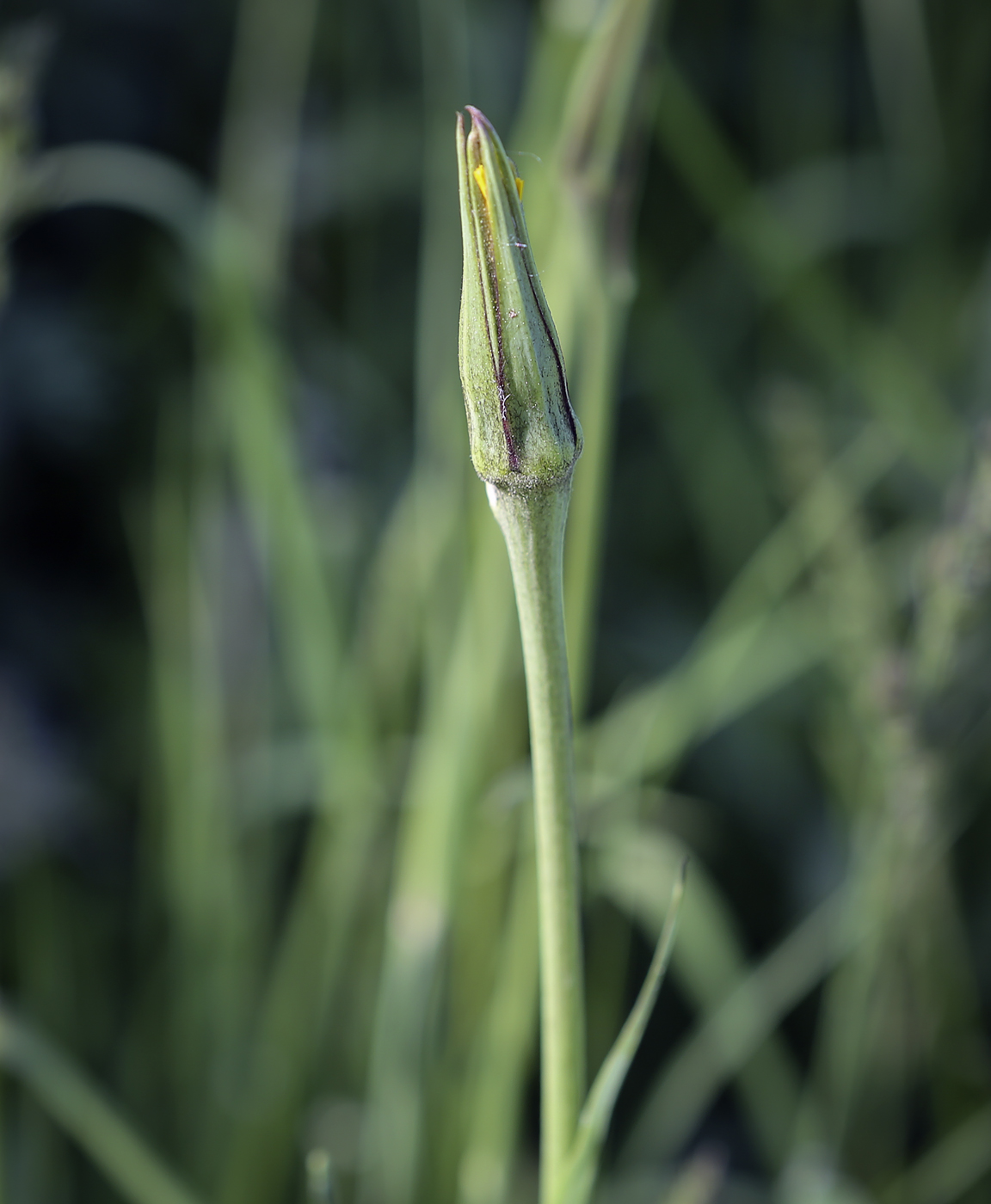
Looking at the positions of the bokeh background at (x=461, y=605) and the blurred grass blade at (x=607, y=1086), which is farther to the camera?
the bokeh background at (x=461, y=605)

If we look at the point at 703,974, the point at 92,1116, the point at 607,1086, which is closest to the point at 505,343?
the point at 607,1086

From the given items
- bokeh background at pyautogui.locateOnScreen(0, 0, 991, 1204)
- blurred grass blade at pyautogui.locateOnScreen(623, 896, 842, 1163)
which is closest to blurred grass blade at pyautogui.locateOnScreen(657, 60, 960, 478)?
bokeh background at pyautogui.locateOnScreen(0, 0, 991, 1204)

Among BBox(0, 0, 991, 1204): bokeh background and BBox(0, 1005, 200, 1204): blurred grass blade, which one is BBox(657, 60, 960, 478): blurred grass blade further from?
BBox(0, 1005, 200, 1204): blurred grass blade

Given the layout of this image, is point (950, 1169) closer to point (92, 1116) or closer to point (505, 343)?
point (92, 1116)

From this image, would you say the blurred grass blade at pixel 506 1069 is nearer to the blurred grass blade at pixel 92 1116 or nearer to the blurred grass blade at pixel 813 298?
the blurred grass blade at pixel 92 1116

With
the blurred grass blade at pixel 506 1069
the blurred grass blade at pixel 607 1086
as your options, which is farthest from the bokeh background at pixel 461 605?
the blurred grass blade at pixel 607 1086

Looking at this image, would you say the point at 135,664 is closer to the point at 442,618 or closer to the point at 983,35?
the point at 442,618
